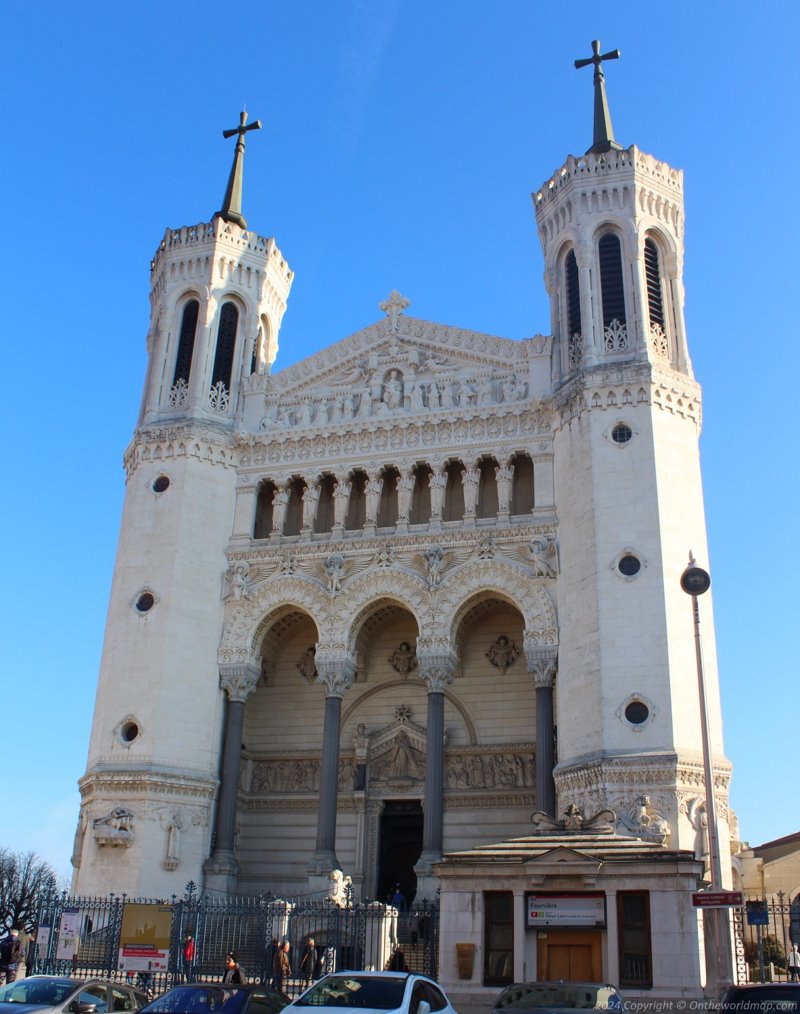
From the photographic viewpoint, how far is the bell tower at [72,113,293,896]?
30453mm

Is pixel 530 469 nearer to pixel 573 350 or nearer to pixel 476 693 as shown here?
pixel 573 350

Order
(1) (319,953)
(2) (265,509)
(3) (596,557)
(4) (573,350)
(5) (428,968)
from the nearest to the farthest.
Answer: (5) (428,968)
(1) (319,953)
(3) (596,557)
(4) (573,350)
(2) (265,509)

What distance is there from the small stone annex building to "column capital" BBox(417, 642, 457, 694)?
0.07 meters

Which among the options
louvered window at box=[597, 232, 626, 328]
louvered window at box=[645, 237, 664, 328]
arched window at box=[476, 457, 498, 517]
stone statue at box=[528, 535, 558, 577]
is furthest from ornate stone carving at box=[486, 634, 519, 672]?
louvered window at box=[645, 237, 664, 328]

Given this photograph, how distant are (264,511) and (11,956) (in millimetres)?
15072

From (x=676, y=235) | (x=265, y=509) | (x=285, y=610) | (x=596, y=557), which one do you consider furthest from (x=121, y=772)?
(x=676, y=235)

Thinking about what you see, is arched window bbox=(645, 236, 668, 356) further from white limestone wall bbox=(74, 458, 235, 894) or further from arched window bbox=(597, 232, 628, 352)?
white limestone wall bbox=(74, 458, 235, 894)

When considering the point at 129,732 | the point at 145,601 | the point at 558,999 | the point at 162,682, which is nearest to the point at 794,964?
the point at 558,999

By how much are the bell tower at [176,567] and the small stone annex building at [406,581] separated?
0.08 meters

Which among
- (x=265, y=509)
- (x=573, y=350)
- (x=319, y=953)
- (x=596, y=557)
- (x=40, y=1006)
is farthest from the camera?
(x=265, y=509)

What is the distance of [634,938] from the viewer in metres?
17.8

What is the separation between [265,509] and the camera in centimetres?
3606

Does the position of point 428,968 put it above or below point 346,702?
below

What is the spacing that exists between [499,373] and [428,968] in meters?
18.2
